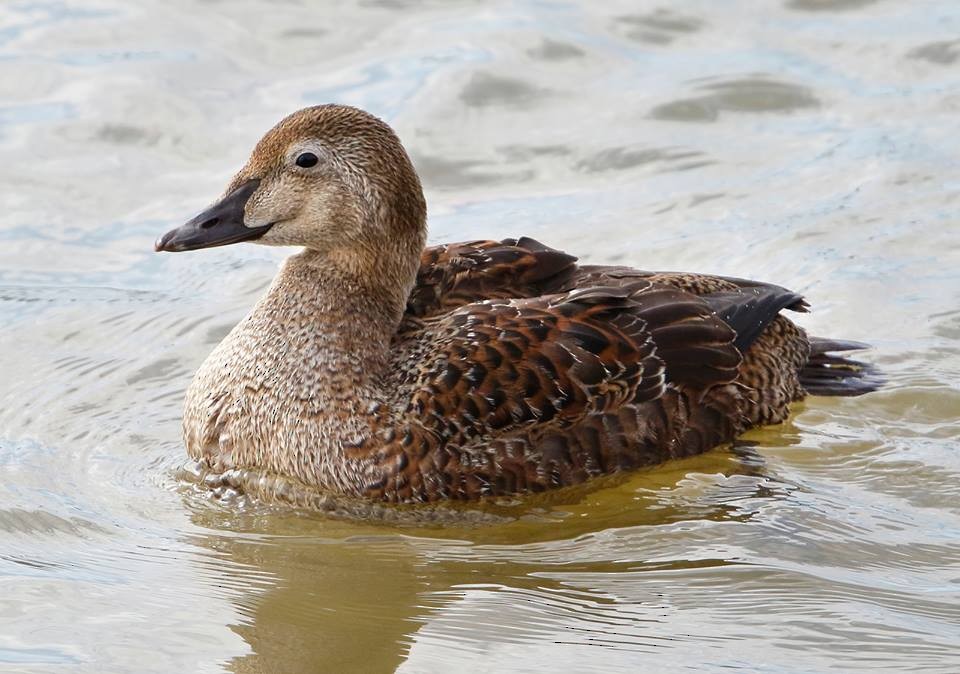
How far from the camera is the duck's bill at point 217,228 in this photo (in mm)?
7855

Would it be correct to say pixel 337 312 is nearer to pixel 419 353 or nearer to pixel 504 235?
pixel 419 353

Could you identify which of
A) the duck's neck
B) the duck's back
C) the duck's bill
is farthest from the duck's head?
the duck's back

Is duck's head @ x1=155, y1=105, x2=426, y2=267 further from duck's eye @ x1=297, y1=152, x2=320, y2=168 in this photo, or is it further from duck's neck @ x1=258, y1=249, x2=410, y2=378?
duck's neck @ x1=258, y1=249, x2=410, y2=378

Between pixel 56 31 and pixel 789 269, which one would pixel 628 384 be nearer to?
pixel 789 269

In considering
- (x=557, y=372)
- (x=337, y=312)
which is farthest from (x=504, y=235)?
(x=557, y=372)

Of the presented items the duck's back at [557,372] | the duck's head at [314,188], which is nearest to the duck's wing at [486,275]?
the duck's back at [557,372]

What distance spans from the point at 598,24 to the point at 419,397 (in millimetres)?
7092

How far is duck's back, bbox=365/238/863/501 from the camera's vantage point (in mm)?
7613

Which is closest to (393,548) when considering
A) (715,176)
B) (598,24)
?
(715,176)

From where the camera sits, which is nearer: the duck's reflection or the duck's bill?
the duck's reflection

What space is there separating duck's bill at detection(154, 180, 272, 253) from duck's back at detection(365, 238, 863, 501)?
0.96 meters

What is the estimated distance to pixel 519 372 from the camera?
7672 mm

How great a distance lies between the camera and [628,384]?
7902 millimetres

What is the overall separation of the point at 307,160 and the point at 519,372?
146 centimetres
